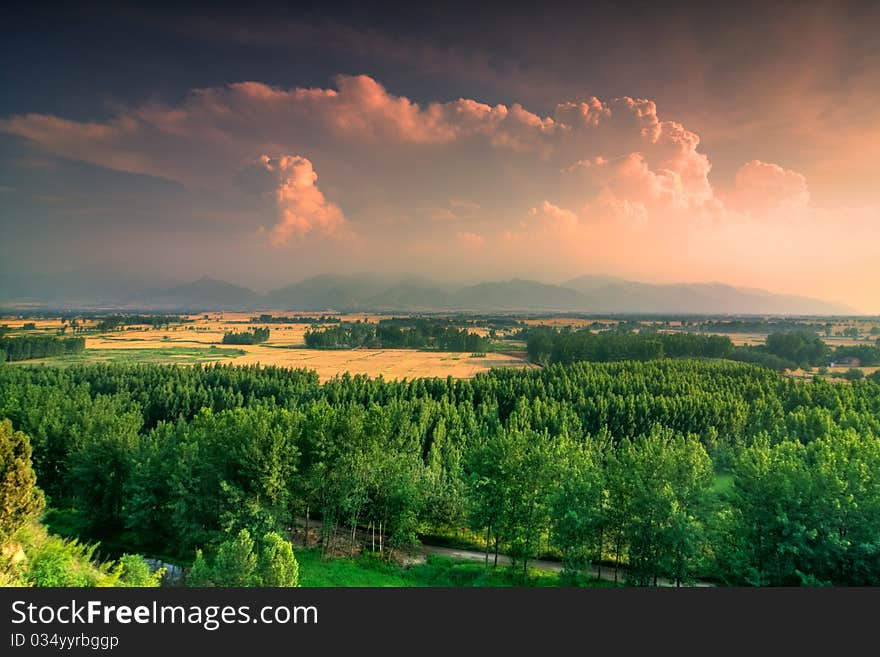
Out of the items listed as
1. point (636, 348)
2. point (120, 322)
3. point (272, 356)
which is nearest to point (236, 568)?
point (636, 348)

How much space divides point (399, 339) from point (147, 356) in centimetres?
4508

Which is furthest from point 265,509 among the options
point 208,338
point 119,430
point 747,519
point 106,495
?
point 208,338

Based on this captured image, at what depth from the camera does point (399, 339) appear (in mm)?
90438

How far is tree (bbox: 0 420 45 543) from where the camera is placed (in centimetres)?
934

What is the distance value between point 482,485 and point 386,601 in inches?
360

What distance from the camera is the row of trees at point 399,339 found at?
8188cm

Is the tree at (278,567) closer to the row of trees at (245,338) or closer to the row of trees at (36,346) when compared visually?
the row of trees at (36,346)

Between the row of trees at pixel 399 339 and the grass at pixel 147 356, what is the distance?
59.1 ft

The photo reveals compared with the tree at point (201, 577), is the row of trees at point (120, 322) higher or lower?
higher

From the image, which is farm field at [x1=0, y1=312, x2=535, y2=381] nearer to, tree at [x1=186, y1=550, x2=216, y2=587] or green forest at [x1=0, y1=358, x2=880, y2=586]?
green forest at [x1=0, y1=358, x2=880, y2=586]

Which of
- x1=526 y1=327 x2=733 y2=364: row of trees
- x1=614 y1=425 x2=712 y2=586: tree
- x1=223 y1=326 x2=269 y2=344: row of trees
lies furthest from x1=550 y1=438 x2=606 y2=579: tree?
x1=223 y1=326 x2=269 y2=344: row of trees

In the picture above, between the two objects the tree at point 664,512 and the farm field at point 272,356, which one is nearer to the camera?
the tree at point 664,512

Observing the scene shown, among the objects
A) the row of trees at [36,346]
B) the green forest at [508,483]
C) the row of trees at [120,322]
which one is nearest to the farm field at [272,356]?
the row of trees at [36,346]

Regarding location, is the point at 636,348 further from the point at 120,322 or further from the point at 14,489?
the point at 120,322
